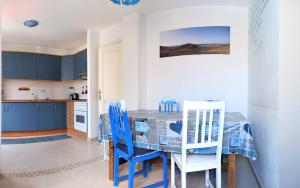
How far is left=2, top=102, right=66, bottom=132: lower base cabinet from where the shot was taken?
512 centimetres

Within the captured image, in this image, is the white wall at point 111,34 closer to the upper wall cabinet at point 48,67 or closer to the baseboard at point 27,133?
the upper wall cabinet at point 48,67

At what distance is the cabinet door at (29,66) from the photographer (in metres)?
5.51

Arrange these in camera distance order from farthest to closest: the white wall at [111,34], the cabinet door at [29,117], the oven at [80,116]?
the cabinet door at [29,117]
the oven at [80,116]
the white wall at [111,34]

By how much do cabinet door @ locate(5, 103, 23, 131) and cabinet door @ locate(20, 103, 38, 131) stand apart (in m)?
0.07

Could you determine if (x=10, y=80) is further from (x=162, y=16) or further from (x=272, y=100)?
(x=272, y=100)

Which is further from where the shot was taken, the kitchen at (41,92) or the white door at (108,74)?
the kitchen at (41,92)

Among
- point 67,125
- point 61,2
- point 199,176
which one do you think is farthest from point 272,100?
point 67,125

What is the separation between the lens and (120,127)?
2152 millimetres

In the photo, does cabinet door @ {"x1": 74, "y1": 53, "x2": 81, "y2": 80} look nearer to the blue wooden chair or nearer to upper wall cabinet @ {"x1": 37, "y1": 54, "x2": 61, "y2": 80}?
upper wall cabinet @ {"x1": 37, "y1": 54, "x2": 61, "y2": 80}

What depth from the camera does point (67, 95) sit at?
6.33m

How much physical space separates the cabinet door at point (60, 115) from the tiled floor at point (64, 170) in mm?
1621

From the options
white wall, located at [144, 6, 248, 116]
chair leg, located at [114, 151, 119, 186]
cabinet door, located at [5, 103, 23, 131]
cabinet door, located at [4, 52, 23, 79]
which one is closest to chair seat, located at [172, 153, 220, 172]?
chair leg, located at [114, 151, 119, 186]

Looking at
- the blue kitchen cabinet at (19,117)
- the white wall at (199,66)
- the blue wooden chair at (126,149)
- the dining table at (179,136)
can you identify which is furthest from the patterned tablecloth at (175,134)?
the blue kitchen cabinet at (19,117)

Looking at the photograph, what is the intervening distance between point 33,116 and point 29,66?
1.33 metres
